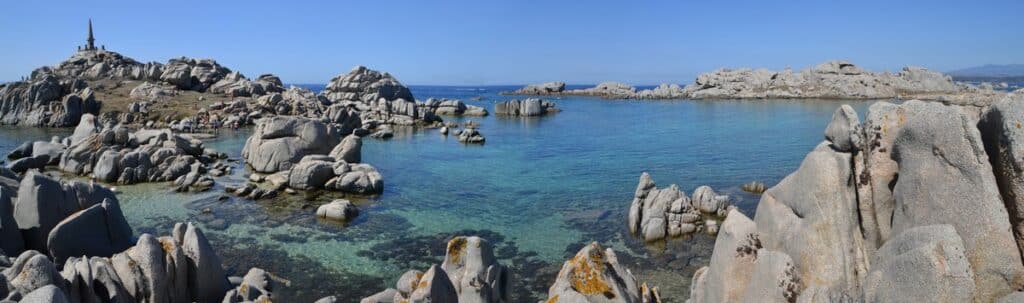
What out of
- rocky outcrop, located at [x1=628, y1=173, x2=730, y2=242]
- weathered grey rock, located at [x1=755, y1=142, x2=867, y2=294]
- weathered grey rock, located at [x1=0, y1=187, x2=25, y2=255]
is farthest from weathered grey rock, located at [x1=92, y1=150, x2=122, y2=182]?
weathered grey rock, located at [x1=755, y1=142, x2=867, y2=294]

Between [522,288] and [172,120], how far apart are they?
7305 centimetres

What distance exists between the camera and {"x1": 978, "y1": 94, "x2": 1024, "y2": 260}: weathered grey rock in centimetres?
853

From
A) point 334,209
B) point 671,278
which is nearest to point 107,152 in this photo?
point 334,209

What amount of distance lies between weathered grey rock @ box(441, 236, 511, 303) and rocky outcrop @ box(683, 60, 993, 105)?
15051 centimetres

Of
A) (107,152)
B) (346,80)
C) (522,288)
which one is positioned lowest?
(522,288)

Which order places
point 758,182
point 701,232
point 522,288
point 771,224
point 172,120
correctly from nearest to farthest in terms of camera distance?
point 771,224
point 522,288
point 701,232
point 758,182
point 172,120

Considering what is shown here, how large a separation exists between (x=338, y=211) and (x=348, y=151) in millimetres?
15606

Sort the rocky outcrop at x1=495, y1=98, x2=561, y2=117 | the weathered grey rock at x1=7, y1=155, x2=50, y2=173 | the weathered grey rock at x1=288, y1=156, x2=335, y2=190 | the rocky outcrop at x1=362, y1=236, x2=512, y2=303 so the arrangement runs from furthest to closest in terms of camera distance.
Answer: the rocky outcrop at x1=495, y1=98, x2=561, y2=117 < the weathered grey rock at x1=7, y1=155, x2=50, y2=173 < the weathered grey rock at x1=288, y1=156, x2=335, y2=190 < the rocky outcrop at x1=362, y1=236, x2=512, y2=303

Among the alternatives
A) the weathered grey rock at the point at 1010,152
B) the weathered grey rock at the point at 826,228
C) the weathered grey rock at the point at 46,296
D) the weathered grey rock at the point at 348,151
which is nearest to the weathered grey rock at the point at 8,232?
the weathered grey rock at the point at 46,296

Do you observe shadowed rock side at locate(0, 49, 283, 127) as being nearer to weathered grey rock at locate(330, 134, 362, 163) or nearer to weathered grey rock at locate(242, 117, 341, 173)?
weathered grey rock at locate(242, 117, 341, 173)

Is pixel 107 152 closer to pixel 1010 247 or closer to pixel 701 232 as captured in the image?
pixel 701 232

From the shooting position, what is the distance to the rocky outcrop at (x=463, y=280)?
44.4ft

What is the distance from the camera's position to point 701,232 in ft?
93.0

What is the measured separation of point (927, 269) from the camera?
8891 mm
